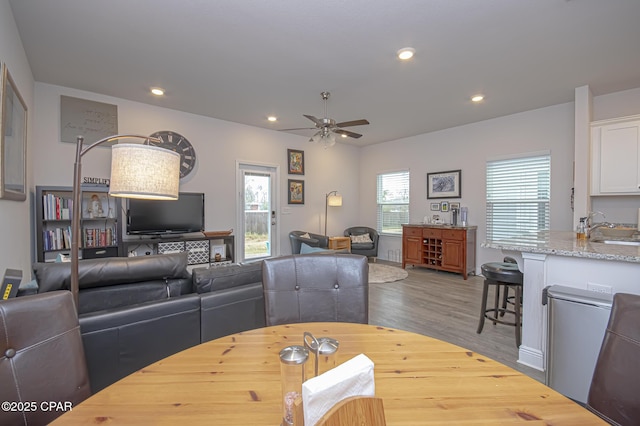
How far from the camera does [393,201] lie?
6.73 m

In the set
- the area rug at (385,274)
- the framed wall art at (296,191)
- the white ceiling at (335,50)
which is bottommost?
the area rug at (385,274)

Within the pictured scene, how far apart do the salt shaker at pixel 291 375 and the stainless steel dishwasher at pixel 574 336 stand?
1958mm

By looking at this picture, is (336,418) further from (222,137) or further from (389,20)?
(222,137)

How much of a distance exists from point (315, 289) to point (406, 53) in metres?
2.57

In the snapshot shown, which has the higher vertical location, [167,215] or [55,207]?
[55,207]

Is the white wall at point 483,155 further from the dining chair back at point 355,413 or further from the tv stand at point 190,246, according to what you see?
the dining chair back at point 355,413

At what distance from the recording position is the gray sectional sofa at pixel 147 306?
5.20 feet

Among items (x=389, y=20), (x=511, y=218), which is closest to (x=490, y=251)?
(x=511, y=218)

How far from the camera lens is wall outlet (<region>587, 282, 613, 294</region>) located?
1870mm

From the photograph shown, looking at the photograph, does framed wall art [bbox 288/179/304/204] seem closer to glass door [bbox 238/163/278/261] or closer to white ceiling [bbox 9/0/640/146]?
glass door [bbox 238/163/278/261]

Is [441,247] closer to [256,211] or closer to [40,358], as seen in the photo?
[256,211]

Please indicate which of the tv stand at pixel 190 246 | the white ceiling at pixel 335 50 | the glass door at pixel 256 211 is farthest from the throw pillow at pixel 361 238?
the white ceiling at pixel 335 50

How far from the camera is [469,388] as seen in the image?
0.79m

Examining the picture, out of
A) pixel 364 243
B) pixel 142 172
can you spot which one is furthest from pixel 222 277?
pixel 364 243
